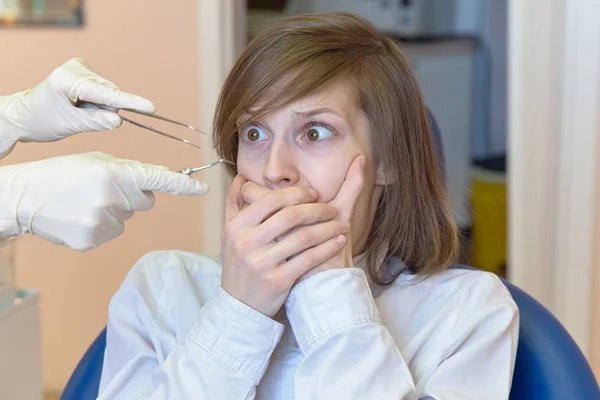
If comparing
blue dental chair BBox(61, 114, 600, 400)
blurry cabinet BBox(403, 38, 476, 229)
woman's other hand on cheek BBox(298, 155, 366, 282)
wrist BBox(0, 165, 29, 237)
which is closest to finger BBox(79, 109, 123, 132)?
wrist BBox(0, 165, 29, 237)

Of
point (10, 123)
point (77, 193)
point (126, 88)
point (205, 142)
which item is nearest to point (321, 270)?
point (77, 193)

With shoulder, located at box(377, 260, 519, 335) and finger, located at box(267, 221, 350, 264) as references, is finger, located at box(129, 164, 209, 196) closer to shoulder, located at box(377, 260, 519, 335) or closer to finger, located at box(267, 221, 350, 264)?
finger, located at box(267, 221, 350, 264)

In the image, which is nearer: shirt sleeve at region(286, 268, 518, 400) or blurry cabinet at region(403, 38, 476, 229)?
shirt sleeve at region(286, 268, 518, 400)

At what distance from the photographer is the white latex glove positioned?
1.04 m

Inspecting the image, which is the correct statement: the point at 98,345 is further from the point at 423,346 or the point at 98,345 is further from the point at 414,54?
the point at 414,54

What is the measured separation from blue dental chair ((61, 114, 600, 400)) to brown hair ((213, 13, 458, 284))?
0.16 meters

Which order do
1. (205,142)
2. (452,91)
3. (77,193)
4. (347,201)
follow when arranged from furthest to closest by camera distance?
(452,91) → (205,142) → (347,201) → (77,193)

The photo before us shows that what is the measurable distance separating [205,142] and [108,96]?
1.10 metres

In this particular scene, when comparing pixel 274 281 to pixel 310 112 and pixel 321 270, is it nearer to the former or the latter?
pixel 321 270

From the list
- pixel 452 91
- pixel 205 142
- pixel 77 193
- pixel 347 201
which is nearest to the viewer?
pixel 77 193

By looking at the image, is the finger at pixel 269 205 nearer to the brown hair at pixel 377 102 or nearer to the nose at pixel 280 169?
the nose at pixel 280 169

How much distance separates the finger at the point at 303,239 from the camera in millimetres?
1030

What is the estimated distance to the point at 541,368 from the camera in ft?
3.79

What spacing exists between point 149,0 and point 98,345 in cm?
120
